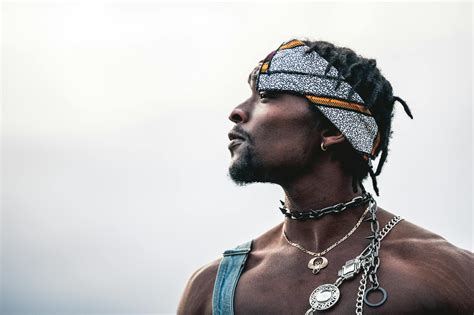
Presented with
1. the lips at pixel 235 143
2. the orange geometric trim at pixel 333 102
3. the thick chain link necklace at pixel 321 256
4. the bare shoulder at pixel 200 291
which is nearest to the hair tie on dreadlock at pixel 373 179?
the thick chain link necklace at pixel 321 256

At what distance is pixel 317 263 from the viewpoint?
5949 millimetres

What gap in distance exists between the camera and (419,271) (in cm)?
549

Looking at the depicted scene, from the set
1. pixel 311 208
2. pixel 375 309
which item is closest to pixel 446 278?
pixel 375 309

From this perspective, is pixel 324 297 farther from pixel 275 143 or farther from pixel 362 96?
pixel 362 96

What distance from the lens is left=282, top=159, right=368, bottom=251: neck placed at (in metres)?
6.05

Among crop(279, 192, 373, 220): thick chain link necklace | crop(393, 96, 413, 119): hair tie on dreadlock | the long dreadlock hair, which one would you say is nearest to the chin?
crop(279, 192, 373, 220): thick chain link necklace

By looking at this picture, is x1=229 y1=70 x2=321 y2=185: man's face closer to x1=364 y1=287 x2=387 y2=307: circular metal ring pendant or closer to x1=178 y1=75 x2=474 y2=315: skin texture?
x1=178 y1=75 x2=474 y2=315: skin texture

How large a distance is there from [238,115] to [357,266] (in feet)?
5.12

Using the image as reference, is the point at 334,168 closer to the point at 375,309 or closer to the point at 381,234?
the point at 381,234

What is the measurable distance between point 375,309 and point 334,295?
0.35 meters

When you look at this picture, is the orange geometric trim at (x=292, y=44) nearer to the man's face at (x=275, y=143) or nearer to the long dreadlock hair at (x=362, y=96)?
the long dreadlock hair at (x=362, y=96)

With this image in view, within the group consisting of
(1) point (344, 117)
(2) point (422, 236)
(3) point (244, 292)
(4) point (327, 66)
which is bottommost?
(3) point (244, 292)

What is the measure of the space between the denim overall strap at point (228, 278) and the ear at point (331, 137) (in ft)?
3.76

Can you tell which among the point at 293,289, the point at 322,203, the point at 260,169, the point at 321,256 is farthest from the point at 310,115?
the point at 293,289
